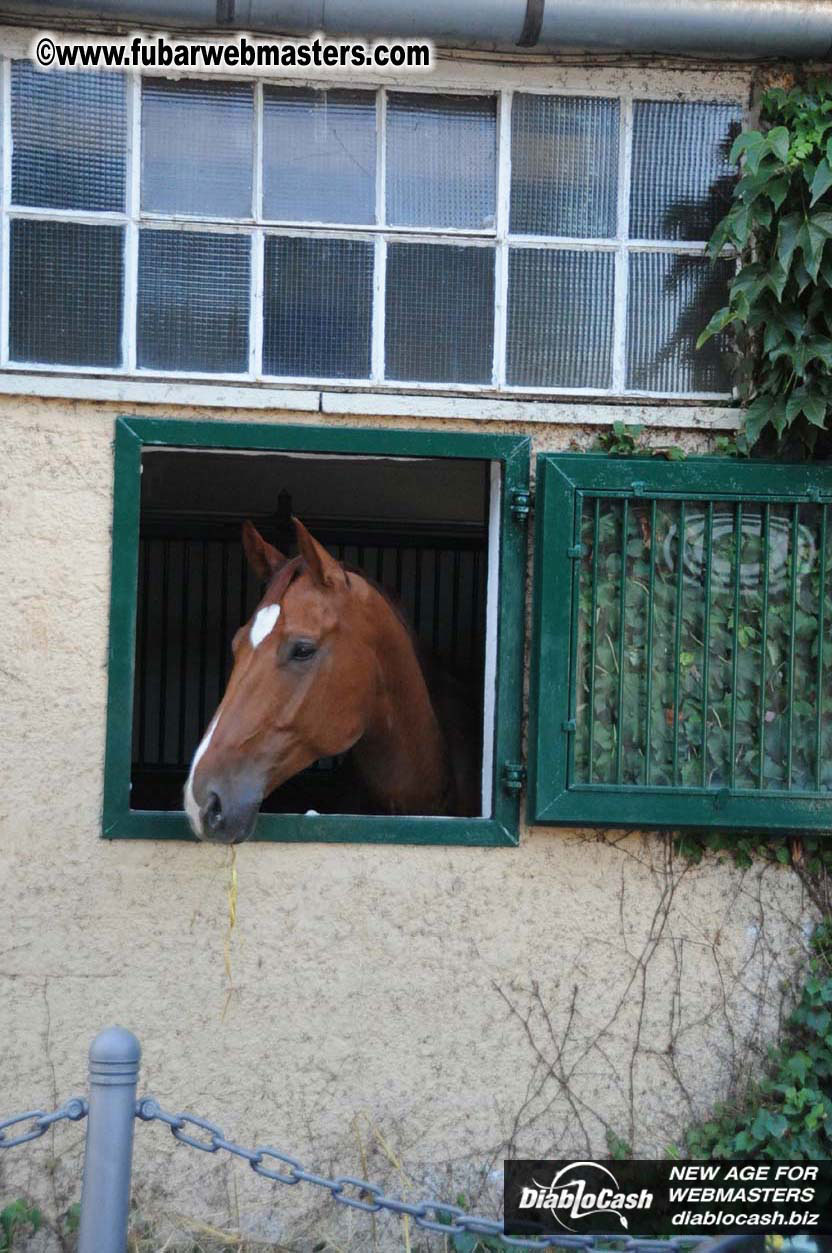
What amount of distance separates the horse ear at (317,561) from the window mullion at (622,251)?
1.06 meters

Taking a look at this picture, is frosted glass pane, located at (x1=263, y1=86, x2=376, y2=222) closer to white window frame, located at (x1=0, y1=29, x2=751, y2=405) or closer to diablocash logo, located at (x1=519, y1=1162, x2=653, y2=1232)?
white window frame, located at (x1=0, y1=29, x2=751, y2=405)

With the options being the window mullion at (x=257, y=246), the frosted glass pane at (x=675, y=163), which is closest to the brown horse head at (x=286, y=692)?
the window mullion at (x=257, y=246)

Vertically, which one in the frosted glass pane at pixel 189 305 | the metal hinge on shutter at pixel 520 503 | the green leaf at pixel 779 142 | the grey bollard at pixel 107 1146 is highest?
the green leaf at pixel 779 142

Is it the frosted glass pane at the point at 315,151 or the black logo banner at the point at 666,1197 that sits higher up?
the frosted glass pane at the point at 315,151

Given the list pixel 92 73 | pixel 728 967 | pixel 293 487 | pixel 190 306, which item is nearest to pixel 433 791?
pixel 728 967

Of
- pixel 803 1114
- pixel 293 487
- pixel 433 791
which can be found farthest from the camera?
pixel 293 487

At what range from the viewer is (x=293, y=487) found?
7.69 meters

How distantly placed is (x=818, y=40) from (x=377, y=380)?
168 cm

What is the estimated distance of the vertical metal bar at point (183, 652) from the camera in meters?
7.47

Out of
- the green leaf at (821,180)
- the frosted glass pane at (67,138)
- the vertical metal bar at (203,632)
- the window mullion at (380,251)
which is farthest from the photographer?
the vertical metal bar at (203,632)

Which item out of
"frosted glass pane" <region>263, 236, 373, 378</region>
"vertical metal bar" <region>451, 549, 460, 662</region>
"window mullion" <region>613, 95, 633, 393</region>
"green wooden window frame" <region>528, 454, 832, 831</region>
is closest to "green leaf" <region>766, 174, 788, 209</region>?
"window mullion" <region>613, 95, 633, 393</region>

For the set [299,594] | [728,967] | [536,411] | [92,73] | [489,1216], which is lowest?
[489,1216]

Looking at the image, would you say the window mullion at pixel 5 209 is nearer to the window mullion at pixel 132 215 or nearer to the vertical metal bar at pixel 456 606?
the window mullion at pixel 132 215

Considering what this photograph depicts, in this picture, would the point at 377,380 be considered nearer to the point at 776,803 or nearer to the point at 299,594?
the point at 299,594
